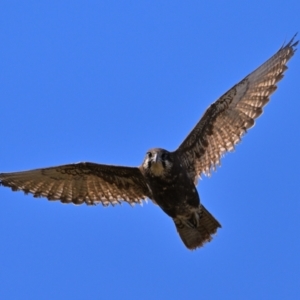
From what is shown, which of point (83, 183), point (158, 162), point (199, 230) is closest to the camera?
point (158, 162)

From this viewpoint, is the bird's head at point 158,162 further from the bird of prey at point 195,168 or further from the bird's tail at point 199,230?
the bird's tail at point 199,230

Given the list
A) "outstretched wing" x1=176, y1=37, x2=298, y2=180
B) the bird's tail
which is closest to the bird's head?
"outstretched wing" x1=176, y1=37, x2=298, y2=180

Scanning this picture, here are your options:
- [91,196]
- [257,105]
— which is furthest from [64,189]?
[257,105]

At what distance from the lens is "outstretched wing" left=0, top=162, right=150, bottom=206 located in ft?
53.0

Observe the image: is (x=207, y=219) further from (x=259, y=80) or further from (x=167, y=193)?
(x=259, y=80)

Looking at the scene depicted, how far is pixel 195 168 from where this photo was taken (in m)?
16.2

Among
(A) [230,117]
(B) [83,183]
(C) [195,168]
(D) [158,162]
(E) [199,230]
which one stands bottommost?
(E) [199,230]

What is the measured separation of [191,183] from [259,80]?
1842mm

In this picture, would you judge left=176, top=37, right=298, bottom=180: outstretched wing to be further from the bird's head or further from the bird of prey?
the bird's head

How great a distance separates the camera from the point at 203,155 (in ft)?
53.3

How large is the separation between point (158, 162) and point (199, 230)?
64.0 inches

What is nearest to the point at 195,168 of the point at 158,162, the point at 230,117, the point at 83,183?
the point at 230,117

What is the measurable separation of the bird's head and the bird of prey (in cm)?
59

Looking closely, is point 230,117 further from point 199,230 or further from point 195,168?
point 199,230
